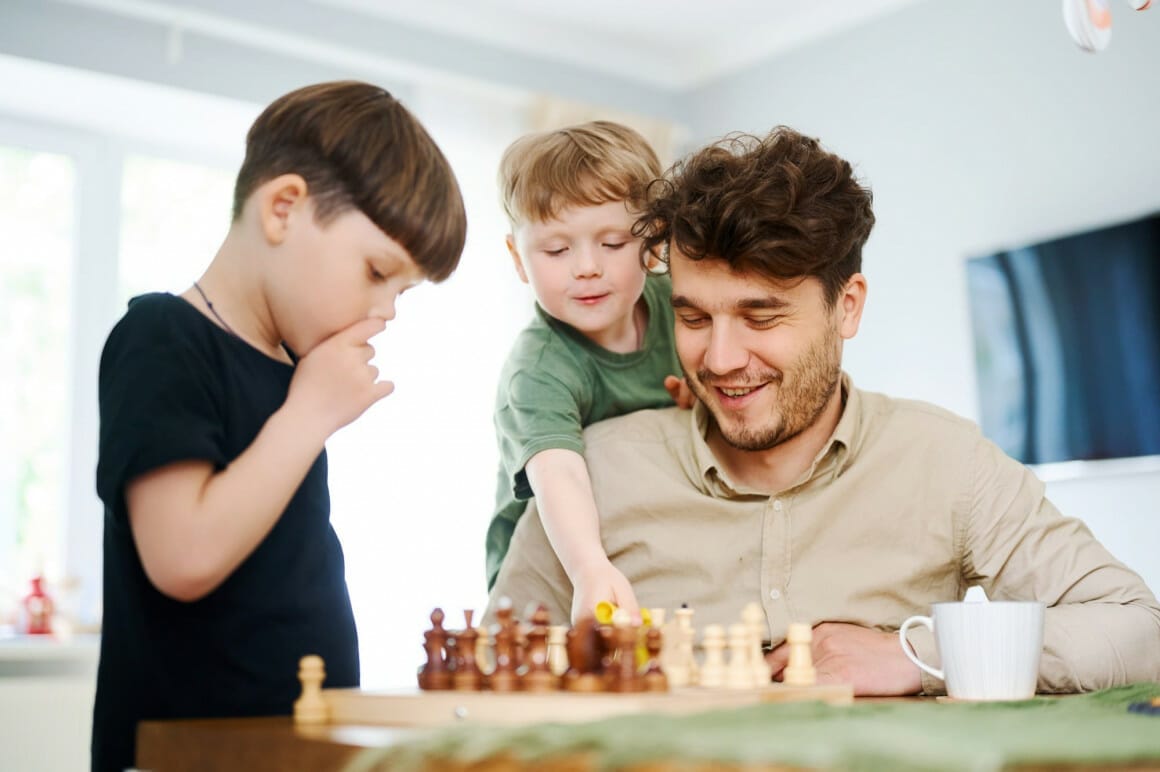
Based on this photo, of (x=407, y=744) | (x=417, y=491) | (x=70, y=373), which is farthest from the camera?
(x=417, y=491)

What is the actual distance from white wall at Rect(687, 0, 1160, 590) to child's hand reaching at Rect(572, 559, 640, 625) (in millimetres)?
2888

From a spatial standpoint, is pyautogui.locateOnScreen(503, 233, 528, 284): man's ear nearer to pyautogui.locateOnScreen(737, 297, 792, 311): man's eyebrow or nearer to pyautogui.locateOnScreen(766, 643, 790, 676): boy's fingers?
pyautogui.locateOnScreen(737, 297, 792, 311): man's eyebrow

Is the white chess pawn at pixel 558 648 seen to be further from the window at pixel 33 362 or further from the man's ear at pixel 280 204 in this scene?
the window at pixel 33 362

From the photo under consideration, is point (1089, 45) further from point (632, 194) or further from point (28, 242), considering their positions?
point (28, 242)

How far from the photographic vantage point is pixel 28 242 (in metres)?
4.32

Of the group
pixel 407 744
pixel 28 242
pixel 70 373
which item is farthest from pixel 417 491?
pixel 407 744

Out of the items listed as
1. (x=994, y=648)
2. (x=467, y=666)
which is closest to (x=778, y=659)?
(x=994, y=648)

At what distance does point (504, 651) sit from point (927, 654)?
612 mm

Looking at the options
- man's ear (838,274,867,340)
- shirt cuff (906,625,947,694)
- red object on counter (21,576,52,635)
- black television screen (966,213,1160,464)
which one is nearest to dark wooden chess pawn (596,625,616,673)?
shirt cuff (906,625,947,694)

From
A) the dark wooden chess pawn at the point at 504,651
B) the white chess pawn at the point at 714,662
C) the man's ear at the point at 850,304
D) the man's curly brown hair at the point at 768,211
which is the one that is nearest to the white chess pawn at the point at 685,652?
the white chess pawn at the point at 714,662

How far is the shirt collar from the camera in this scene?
5.25ft

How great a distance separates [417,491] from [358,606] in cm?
51

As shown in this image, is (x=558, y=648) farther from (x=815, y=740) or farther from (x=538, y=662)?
(x=815, y=740)

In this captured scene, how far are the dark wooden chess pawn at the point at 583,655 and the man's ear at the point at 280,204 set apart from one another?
48cm
